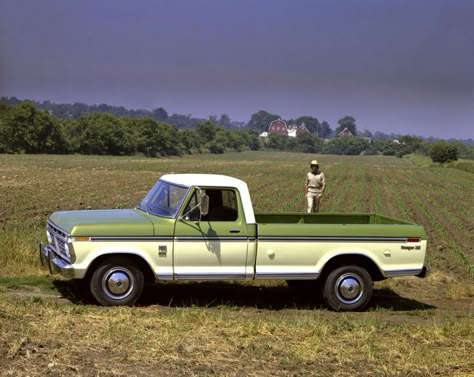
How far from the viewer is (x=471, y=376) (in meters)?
5.56

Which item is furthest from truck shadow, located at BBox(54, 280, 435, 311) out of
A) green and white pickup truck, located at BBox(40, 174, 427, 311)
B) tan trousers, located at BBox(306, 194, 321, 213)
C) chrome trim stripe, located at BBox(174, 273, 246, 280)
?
tan trousers, located at BBox(306, 194, 321, 213)

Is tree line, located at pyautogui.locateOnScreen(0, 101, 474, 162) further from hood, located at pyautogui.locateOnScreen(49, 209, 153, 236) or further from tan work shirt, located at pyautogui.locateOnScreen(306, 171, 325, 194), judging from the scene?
hood, located at pyautogui.locateOnScreen(49, 209, 153, 236)

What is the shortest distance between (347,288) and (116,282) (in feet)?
10.6

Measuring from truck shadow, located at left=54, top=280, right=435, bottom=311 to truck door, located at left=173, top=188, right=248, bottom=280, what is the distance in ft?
1.60

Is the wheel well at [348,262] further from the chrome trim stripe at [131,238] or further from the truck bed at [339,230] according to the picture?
the chrome trim stripe at [131,238]

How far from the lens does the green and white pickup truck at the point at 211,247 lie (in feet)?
27.2

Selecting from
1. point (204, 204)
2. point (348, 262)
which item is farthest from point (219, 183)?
point (348, 262)

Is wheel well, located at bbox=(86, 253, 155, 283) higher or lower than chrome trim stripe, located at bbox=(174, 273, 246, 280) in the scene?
higher

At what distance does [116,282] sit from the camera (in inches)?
326

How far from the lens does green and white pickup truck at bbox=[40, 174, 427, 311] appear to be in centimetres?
828

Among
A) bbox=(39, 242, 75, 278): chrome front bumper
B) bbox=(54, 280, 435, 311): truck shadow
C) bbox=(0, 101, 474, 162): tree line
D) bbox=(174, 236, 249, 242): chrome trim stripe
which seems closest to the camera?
bbox=(39, 242, 75, 278): chrome front bumper

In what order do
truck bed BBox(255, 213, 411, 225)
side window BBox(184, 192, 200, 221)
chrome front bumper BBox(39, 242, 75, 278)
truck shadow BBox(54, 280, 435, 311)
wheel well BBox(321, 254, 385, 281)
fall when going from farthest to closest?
truck bed BBox(255, 213, 411, 225) → wheel well BBox(321, 254, 385, 281) → truck shadow BBox(54, 280, 435, 311) → side window BBox(184, 192, 200, 221) → chrome front bumper BBox(39, 242, 75, 278)

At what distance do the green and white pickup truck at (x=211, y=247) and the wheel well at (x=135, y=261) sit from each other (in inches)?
0.5

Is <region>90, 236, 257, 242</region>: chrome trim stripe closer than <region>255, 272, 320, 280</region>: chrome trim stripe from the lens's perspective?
Yes
